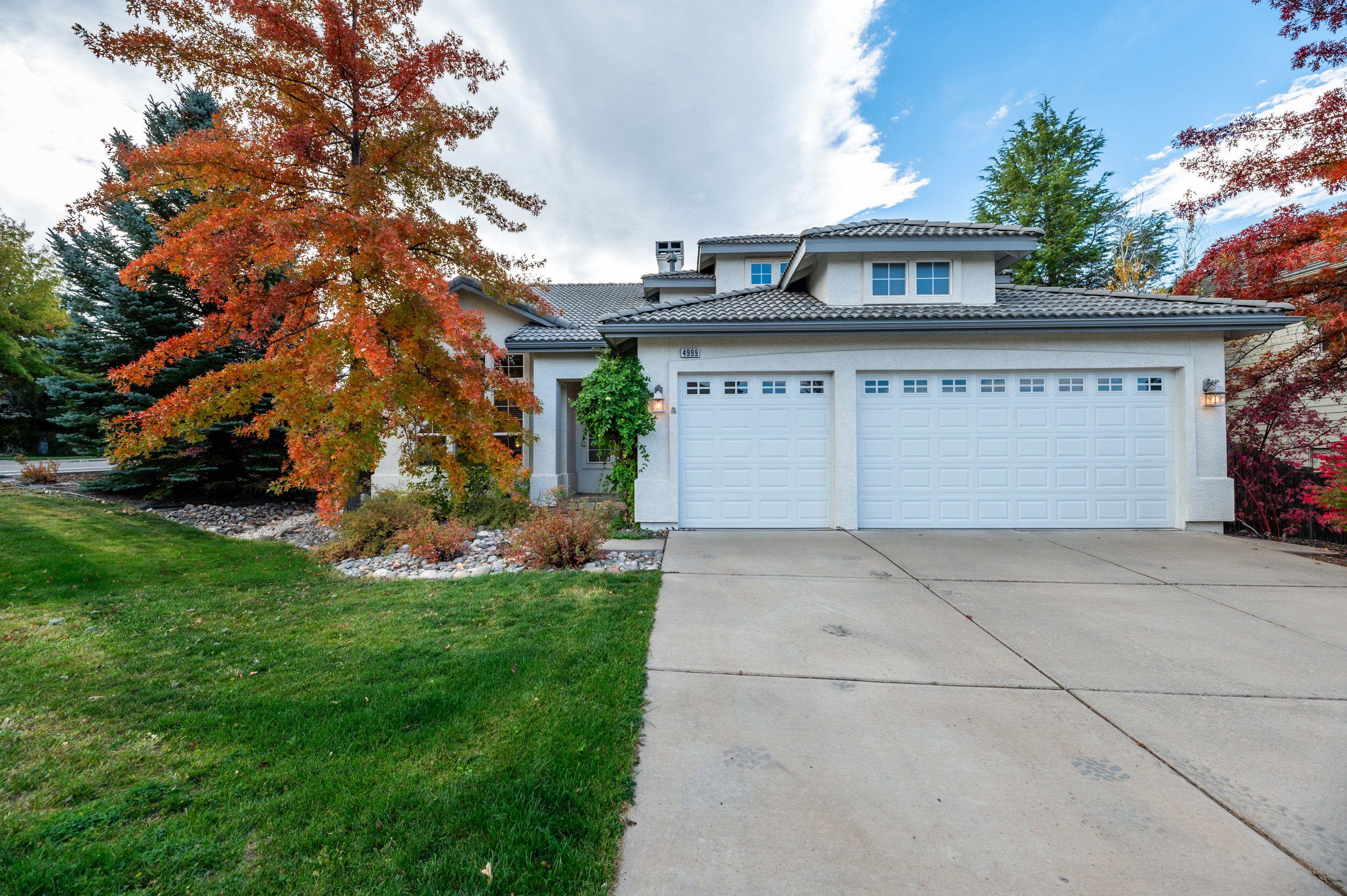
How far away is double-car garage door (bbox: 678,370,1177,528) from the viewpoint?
763 cm

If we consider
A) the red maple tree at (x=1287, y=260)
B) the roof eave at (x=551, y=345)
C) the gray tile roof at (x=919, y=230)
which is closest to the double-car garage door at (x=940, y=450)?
the red maple tree at (x=1287, y=260)

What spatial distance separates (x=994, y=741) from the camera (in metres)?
2.49

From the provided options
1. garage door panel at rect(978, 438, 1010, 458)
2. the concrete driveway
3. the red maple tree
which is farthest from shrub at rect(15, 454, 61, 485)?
the red maple tree

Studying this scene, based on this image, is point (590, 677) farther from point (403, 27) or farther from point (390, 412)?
point (403, 27)

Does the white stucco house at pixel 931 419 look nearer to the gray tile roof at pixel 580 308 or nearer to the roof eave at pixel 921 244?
the roof eave at pixel 921 244

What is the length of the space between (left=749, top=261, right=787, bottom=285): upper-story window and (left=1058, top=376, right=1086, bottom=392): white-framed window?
727cm

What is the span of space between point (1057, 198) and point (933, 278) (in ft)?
46.0

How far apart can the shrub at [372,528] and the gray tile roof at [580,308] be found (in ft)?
13.9

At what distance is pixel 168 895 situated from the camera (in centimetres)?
159

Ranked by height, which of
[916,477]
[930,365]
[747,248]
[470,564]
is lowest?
[470,564]

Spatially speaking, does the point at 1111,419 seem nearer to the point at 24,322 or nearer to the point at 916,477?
the point at 916,477

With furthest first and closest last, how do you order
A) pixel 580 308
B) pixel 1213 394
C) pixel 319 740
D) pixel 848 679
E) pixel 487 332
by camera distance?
pixel 580 308
pixel 487 332
pixel 1213 394
pixel 848 679
pixel 319 740

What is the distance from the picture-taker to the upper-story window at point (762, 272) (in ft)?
42.8

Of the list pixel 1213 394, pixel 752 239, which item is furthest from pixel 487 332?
pixel 1213 394
